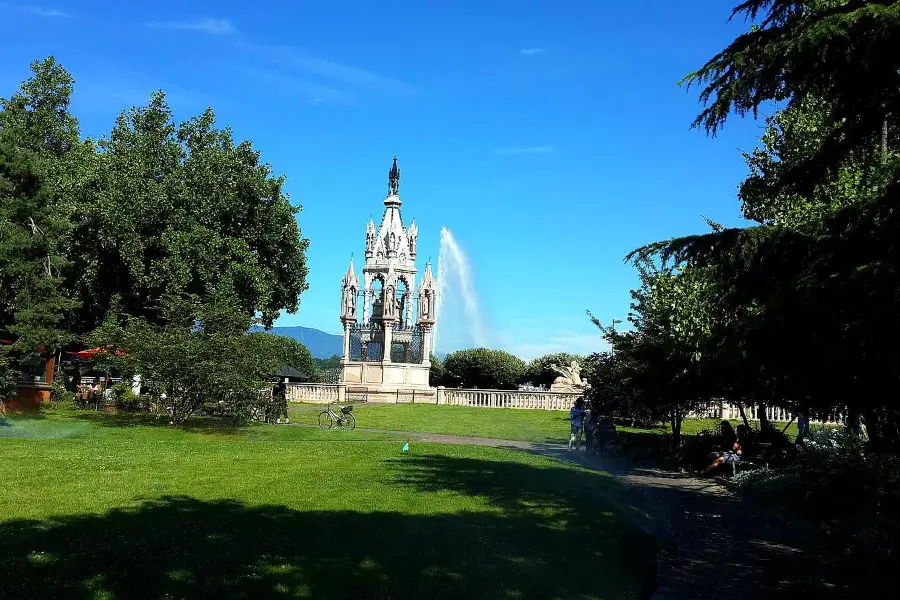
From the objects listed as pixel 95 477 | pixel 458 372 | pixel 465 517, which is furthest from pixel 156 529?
pixel 458 372

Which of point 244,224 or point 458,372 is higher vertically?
point 244,224

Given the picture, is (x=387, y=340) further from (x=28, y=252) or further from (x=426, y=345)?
(x=28, y=252)

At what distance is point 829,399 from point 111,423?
784 inches

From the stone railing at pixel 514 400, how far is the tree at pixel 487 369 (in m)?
29.4

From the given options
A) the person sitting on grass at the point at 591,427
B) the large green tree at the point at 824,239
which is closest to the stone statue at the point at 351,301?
the person sitting on grass at the point at 591,427

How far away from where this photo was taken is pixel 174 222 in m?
37.3

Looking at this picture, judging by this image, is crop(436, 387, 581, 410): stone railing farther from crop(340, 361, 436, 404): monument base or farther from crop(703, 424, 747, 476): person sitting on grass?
crop(703, 424, 747, 476): person sitting on grass

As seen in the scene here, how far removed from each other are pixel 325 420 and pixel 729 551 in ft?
68.1

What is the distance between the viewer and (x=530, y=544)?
848 centimetres

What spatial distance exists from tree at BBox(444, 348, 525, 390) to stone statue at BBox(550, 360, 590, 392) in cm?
2184

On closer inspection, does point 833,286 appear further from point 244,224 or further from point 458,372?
point 458,372

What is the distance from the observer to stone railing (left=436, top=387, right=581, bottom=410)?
1721 inches

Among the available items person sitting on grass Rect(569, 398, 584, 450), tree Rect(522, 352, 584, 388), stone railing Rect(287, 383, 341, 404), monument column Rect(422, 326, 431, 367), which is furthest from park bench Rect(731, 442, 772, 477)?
tree Rect(522, 352, 584, 388)

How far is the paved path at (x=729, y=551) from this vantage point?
7863 millimetres
